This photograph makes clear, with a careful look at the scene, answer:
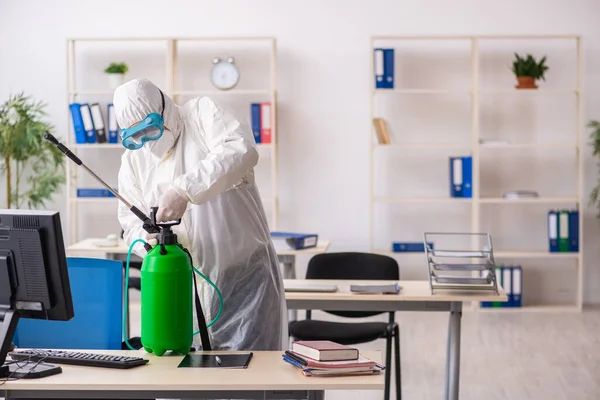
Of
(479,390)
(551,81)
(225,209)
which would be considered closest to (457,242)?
(551,81)

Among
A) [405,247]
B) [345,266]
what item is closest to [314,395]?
[345,266]

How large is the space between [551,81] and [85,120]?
3.49 m

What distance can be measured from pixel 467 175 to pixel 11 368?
456cm

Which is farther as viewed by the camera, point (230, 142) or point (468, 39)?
point (468, 39)

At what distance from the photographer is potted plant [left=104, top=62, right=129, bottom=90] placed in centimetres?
649

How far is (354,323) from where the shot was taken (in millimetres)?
4070

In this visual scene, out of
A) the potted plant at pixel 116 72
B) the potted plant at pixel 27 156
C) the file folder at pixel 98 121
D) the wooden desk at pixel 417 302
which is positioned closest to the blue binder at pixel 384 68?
the potted plant at pixel 116 72

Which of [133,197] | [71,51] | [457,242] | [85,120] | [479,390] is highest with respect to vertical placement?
[71,51]

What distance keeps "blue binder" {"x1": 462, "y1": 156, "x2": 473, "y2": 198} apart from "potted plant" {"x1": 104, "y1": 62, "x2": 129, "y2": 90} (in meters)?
2.59

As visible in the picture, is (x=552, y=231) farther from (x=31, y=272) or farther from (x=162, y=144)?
(x=31, y=272)

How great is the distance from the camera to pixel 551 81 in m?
6.59

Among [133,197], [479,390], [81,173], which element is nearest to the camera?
[133,197]

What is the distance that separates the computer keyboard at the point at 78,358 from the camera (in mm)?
2326

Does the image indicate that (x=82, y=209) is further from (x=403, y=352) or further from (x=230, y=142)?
(x=230, y=142)
